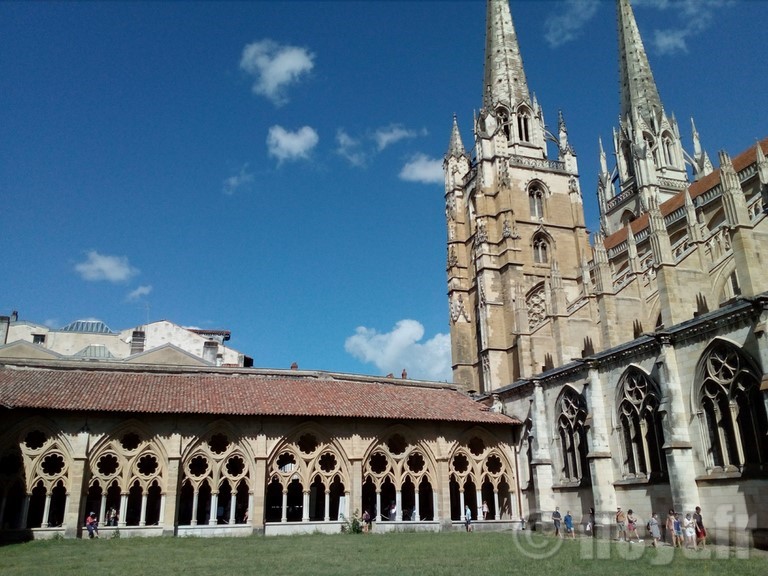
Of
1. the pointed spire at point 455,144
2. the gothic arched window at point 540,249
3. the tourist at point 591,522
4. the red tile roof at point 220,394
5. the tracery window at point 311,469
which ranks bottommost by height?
the tourist at point 591,522

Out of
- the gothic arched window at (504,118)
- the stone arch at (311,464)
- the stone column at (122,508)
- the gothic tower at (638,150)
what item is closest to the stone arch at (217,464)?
the stone arch at (311,464)

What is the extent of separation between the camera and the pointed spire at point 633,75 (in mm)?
63125

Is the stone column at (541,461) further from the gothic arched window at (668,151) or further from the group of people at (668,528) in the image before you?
the gothic arched window at (668,151)

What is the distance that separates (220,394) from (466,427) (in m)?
10.8

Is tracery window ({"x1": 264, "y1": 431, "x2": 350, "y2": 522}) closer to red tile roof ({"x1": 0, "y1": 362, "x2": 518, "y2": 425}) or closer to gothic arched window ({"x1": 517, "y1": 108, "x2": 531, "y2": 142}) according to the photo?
red tile roof ({"x1": 0, "y1": 362, "x2": 518, "y2": 425})

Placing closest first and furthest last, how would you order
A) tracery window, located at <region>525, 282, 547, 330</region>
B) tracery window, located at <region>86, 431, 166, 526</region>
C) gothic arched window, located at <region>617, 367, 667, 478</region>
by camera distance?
1. gothic arched window, located at <region>617, 367, 667, 478</region>
2. tracery window, located at <region>86, 431, 166, 526</region>
3. tracery window, located at <region>525, 282, 547, 330</region>

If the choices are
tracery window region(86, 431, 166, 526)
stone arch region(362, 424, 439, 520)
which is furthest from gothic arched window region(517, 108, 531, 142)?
tracery window region(86, 431, 166, 526)

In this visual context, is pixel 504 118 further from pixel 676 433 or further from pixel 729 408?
pixel 729 408

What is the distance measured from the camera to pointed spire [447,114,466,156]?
52.0 m

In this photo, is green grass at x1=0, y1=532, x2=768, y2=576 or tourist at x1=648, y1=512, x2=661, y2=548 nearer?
green grass at x1=0, y1=532, x2=768, y2=576

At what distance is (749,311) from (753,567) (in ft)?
23.6

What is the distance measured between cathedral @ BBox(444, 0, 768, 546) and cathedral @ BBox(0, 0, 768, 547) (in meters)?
0.09

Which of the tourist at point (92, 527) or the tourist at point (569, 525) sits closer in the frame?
the tourist at point (92, 527)

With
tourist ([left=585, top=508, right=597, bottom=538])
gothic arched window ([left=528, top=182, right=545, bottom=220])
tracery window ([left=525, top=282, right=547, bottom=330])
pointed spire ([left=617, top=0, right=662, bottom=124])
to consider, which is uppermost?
pointed spire ([left=617, top=0, right=662, bottom=124])
